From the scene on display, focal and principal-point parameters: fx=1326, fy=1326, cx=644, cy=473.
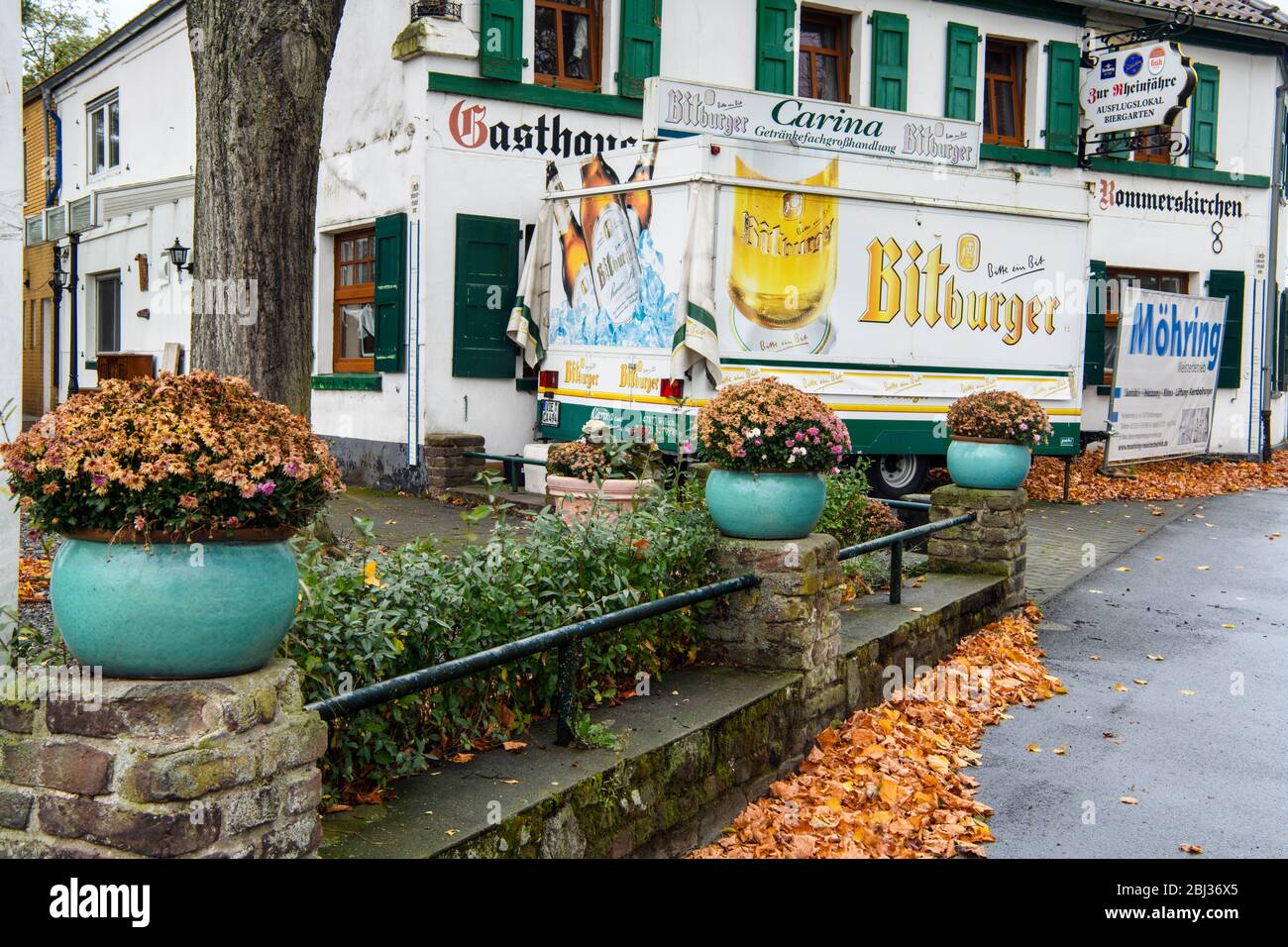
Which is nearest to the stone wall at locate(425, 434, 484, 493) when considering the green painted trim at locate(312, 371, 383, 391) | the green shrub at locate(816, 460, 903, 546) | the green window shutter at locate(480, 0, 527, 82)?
the green painted trim at locate(312, 371, 383, 391)

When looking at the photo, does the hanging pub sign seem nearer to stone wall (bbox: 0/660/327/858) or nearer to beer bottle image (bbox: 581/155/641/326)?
beer bottle image (bbox: 581/155/641/326)

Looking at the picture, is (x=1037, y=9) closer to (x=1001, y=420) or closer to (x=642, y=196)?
(x=642, y=196)

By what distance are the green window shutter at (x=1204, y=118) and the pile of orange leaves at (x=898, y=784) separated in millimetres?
14945

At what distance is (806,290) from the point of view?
481 inches

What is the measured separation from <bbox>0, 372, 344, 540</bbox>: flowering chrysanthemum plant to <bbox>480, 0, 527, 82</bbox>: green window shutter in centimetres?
1116

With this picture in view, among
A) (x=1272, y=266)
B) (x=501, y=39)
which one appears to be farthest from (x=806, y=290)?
(x=1272, y=266)

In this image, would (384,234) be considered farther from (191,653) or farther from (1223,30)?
(1223,30)

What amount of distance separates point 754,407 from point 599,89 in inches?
382

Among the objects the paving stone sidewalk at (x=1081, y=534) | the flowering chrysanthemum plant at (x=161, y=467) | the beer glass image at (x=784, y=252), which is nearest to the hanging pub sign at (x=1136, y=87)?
the paving stone sidewalk at (x=1081, y=534)

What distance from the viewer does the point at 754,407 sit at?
5.88m

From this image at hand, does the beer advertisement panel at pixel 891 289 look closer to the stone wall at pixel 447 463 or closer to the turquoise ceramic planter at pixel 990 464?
the turquoise ceramic planter at pixel 990 464

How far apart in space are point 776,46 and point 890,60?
2.08m

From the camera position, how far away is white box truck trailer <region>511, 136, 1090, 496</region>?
11.5 metres

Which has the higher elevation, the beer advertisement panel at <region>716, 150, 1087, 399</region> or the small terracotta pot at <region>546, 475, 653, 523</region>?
the beer advertisement panel at <region>716, 150, 1087, 399</region>
